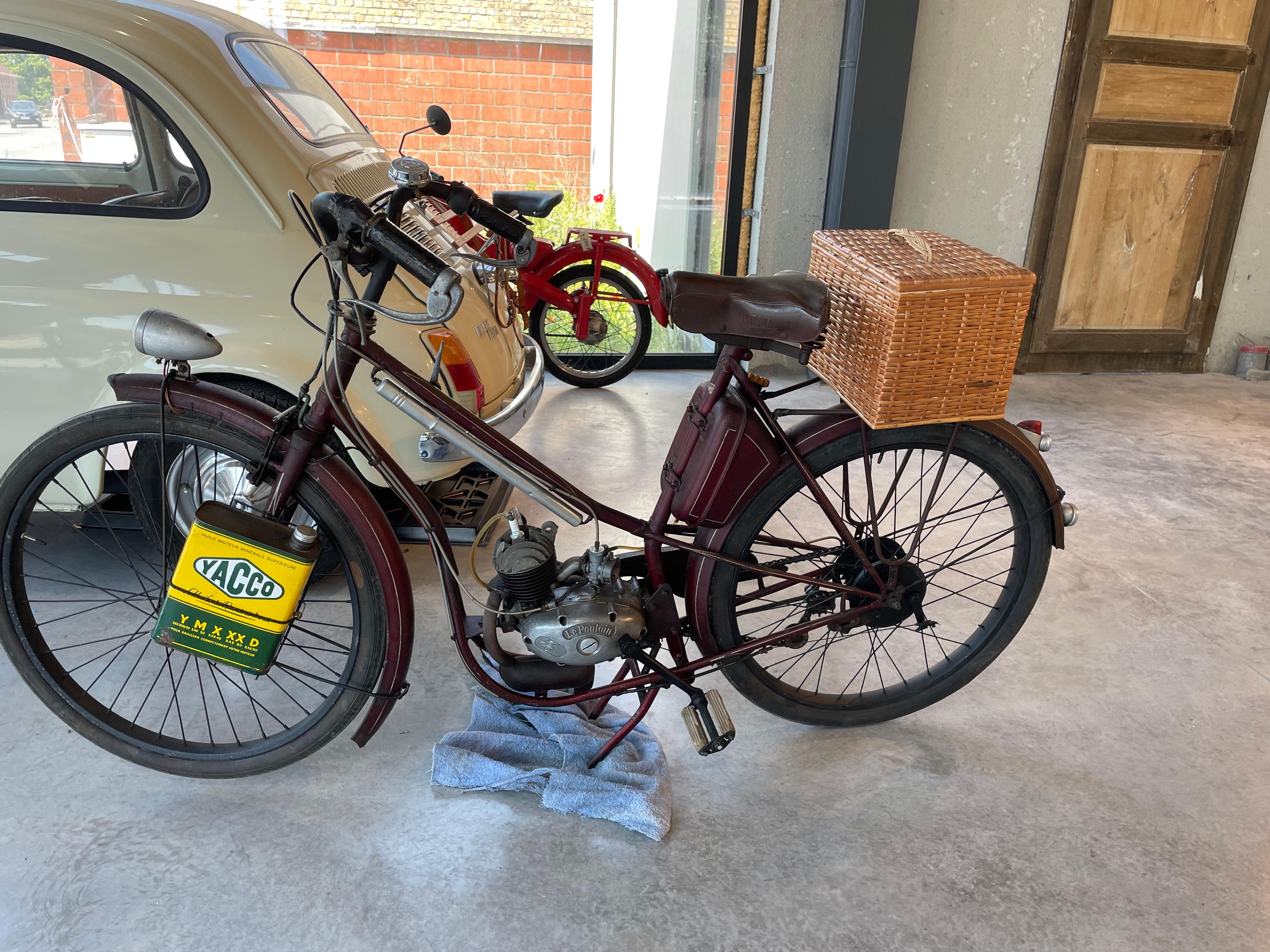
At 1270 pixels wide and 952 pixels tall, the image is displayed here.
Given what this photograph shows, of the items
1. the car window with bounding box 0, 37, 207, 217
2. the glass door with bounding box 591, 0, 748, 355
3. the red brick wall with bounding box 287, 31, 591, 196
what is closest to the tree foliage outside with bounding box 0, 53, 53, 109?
the car window with bounding box 0, 37, 207, 217

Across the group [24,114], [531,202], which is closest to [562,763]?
[24,114]

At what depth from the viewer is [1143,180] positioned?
5.14 meters

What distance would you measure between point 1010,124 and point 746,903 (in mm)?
4588

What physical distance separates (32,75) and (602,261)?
101 inches

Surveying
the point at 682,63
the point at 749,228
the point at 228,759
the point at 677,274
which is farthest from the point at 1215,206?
the point at 228,759

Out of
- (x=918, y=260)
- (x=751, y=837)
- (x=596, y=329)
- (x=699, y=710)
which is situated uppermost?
(x=918, y=260)

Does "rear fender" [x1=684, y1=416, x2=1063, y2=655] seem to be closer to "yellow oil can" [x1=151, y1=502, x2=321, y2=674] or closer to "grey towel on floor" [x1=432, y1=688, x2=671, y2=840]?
"grey towel on floor" [x1=432, y1=688, x2=671, y2=840]

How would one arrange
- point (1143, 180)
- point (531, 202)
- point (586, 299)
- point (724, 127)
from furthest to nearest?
point (1143, 180) < point (724, 127) < point (586, 299) < point (531, 202)

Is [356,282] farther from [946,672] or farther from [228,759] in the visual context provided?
[946,672]

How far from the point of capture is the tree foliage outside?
2377mm

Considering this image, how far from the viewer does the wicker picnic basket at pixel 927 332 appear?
1.76m

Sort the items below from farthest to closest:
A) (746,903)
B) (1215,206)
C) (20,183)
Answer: (1215,206) < (20,183) < (746,903)

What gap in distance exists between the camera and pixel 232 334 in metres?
2.40

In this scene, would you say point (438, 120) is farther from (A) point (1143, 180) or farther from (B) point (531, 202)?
(A) point (1143, 180)
